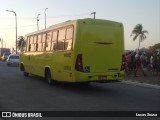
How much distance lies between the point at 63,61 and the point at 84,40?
5.06ft

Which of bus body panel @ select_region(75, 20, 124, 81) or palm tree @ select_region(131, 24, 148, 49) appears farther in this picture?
palm tree @ select_region(131, 24, 148, 49)

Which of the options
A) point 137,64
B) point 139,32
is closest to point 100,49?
point 137,64

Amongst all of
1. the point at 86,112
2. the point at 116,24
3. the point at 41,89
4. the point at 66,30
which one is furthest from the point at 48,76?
the point at 86,112

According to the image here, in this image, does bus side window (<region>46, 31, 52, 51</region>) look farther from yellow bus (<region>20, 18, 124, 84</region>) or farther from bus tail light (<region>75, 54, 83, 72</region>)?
bus tail light (<region>75, 54, 83, 72</region>)

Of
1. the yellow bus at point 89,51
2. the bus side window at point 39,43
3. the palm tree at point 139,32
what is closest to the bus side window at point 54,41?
the yellow bus at point 89,51

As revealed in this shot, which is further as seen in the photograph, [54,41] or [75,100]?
[54,41]

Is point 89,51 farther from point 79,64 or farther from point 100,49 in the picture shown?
point 79,64

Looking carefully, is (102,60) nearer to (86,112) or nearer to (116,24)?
(116,24)

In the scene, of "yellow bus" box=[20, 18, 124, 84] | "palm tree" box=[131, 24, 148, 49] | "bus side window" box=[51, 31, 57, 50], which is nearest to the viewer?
"yellow bus" box=[20, 18, 124, 84]

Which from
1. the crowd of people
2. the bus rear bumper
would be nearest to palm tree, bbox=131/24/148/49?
the crowd of people

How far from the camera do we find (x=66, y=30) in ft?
54.3

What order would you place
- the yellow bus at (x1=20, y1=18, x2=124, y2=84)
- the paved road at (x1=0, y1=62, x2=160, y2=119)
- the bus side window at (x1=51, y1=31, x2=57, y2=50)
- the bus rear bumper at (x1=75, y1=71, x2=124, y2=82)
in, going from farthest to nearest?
the bus side window at (x1=51, y1=31, x2=57, y2=50), the yellow bus at (x1=20, y1=18, x2=124, y2=84), the bus rear bumper at (x1=75, y1=71, x2=124, y2=82), the paved road at (x1=0, y1=62, x2=160, y2=119)

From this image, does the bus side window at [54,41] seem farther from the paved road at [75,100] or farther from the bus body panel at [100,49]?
the bus body panel at [100,49]

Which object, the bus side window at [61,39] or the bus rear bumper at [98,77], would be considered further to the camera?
the bus side window at [61,39]
